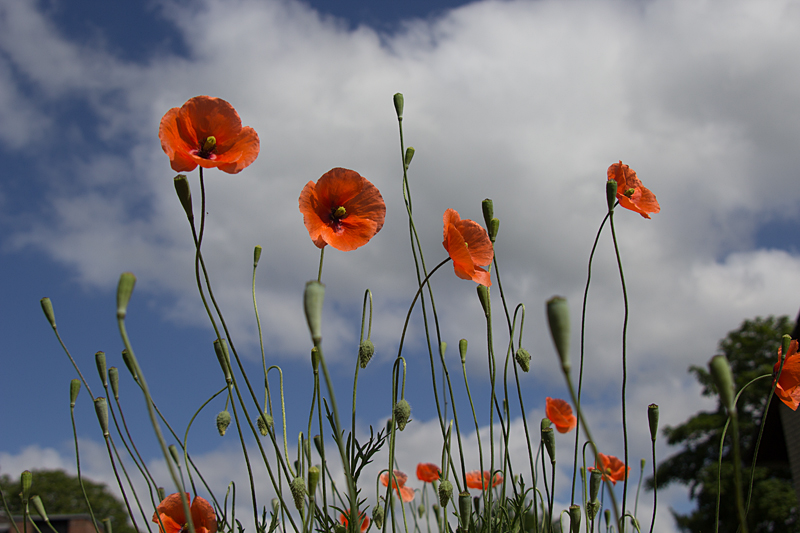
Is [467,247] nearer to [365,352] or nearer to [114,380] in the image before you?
[365,352]

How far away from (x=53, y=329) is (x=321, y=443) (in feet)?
2.31

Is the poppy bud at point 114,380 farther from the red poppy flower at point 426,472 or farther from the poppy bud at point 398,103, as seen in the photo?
the red poppy flower at point 426,472

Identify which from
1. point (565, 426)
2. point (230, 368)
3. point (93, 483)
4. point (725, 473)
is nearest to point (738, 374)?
point (725, 473)

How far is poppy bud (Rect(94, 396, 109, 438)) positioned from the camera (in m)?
1.25

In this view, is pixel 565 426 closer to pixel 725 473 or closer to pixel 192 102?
pixel 192 102

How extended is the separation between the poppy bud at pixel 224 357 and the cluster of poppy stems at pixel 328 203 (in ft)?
1.17

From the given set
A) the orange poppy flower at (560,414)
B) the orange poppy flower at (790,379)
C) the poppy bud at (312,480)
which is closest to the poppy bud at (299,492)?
the poppy bud at (312,480)

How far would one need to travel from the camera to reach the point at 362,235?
1683 mm

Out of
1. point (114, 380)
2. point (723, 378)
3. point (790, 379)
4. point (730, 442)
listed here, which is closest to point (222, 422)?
point (114, 380)

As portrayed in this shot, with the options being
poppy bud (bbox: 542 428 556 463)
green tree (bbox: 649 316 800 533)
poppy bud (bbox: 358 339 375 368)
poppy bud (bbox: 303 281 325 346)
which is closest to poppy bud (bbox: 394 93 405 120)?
poppy bud (bbox: 358 339 375 368)

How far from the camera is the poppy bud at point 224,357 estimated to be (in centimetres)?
131

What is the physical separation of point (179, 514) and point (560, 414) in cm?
151

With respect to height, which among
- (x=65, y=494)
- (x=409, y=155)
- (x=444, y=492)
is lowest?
(x=444, y=492)

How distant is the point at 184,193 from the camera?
44.4 inches
